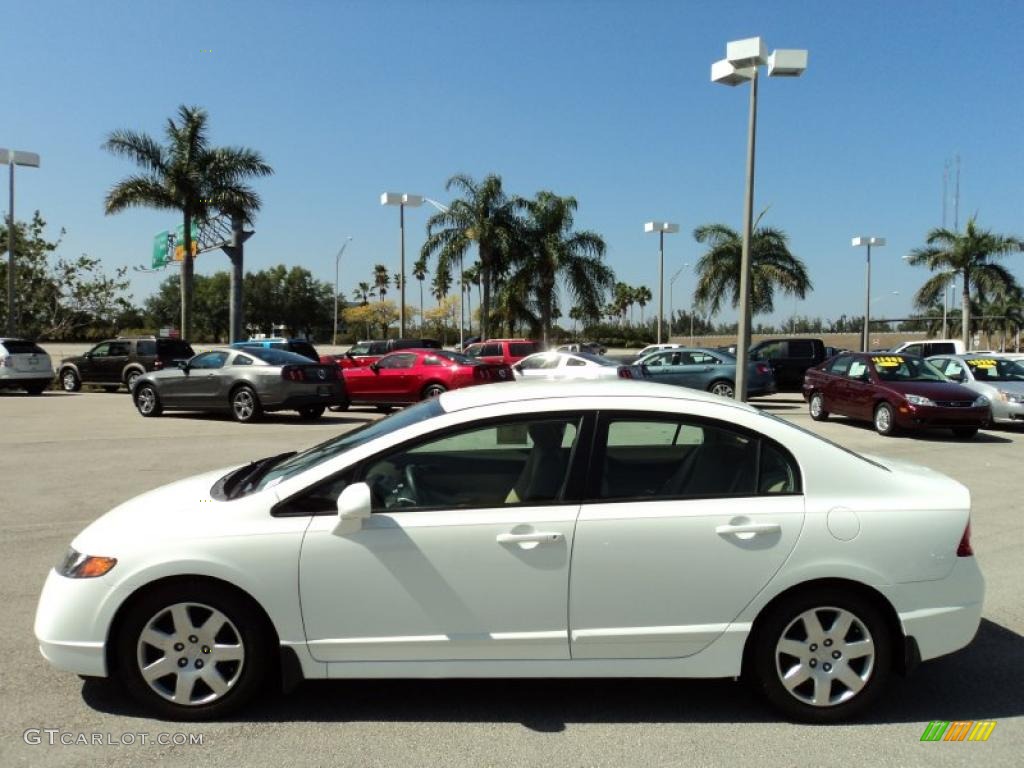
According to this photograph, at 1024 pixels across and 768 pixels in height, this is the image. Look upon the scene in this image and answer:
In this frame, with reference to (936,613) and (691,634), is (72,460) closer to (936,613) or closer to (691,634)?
(691,634)

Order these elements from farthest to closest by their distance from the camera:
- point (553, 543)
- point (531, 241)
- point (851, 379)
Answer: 1. point (531, 241)
2. point (851, 379)
3. point (553, 543)

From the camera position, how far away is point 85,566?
341 centimetres

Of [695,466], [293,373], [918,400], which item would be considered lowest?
[918,400]

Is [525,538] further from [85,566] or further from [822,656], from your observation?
[85,566]

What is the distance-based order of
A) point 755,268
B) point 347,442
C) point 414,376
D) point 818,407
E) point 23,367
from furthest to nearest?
point 755,268, point 23,367, point 414,376, point 818,407, point 347,442

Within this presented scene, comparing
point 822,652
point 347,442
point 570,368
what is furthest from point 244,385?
point 822,652

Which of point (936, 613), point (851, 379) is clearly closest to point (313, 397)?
point (851, 379)

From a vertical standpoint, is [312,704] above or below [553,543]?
below

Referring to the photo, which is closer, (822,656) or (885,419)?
(822,656)

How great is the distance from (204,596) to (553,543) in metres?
1.49

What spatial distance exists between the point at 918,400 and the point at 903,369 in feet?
4.90

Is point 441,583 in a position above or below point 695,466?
below

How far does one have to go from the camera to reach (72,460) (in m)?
10.4

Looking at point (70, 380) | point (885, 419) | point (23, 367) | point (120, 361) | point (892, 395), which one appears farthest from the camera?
point (70, 380)
